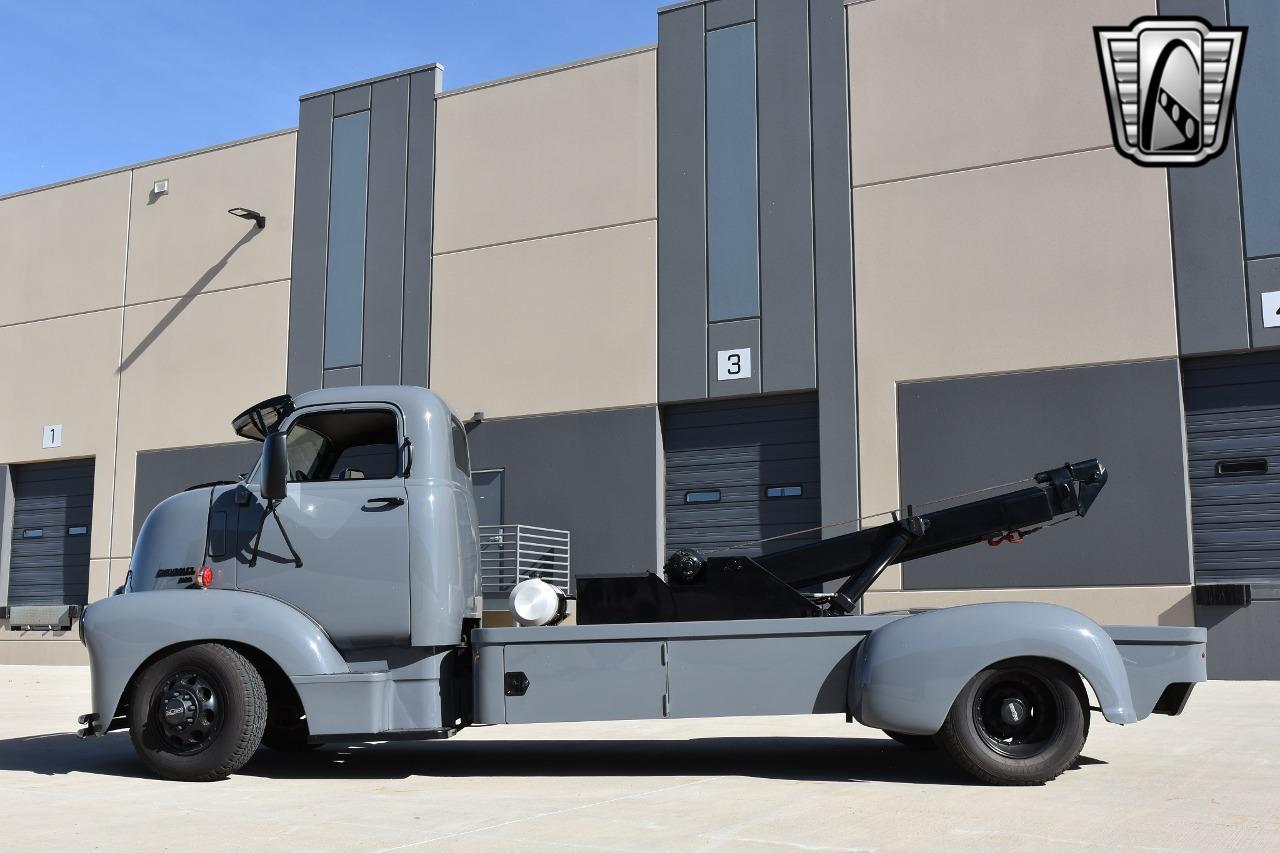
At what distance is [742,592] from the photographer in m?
7.99

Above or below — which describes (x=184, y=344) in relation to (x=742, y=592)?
above

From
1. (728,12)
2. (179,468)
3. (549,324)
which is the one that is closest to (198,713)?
(549,324)

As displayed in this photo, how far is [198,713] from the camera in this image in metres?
7.62

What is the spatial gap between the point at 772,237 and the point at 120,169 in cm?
1489

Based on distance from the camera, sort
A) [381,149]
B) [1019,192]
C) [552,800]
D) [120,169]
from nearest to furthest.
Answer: [552,800], [1019,192], [381,149], [120,169]

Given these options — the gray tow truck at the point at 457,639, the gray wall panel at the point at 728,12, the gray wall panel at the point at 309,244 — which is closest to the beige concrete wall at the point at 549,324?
the gray wall panel at the point at 309,244

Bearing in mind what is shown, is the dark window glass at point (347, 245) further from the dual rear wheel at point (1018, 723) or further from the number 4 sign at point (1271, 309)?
the dual rear wheel at point (1018, 723)

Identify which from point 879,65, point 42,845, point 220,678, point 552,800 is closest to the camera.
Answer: point 42,845

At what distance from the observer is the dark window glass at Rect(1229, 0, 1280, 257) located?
16.5 m

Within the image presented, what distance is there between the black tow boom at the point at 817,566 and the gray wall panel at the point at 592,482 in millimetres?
11155

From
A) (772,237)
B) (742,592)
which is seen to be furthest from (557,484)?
(742,592)

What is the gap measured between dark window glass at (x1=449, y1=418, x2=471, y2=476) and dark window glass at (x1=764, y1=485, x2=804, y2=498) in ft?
35.2

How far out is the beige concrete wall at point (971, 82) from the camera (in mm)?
17656

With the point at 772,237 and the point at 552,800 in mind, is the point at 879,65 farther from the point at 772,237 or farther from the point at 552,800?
the point at 552,800
